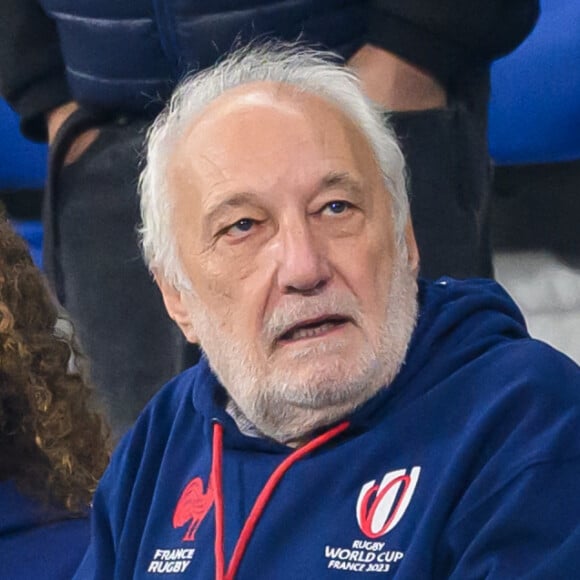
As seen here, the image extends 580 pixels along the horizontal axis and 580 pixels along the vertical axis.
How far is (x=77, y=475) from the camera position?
1.67m

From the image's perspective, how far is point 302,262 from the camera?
1334mm

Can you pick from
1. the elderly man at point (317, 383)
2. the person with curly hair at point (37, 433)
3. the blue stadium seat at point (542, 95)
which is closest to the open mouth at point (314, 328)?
the elderly man at point (317, 383)

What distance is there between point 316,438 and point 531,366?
9.2 inches

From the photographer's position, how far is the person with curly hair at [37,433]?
1604mm

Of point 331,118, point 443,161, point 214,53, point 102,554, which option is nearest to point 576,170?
point 443,161

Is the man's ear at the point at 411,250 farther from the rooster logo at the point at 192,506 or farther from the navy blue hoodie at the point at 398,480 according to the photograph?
the rooster logo at the point at 192,506

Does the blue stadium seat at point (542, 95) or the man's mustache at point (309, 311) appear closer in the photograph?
the man's mustache at point (309, 311)

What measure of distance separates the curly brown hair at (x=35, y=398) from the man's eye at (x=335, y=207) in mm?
438

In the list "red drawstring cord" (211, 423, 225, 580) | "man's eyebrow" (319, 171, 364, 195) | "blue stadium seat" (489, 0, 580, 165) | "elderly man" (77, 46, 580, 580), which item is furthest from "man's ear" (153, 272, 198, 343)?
"blue stadium seat" (489, 0, 580, 165)

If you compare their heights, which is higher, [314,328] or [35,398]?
[314,328]

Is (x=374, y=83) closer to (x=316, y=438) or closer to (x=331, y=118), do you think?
(x=331, y=118)

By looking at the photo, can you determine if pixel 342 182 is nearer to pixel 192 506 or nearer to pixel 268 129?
pixel 268 129

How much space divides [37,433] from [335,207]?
0.50 meters

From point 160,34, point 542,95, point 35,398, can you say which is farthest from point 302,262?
point 542,95
